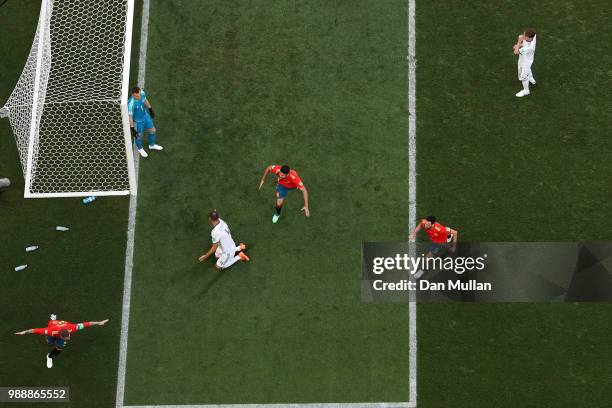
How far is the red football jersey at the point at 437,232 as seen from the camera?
66.4 ft

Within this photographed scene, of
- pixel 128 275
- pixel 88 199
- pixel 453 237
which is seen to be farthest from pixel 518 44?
pixel 88 199

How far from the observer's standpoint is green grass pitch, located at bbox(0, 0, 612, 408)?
20.4 metres

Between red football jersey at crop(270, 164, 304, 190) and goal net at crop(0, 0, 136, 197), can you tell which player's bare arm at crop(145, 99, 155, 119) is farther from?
red football jersey at crop(270, 164, 304, 190)

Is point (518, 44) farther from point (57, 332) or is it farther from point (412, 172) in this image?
point (57, 332)

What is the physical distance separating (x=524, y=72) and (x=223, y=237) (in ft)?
22.2

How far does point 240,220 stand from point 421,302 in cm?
375

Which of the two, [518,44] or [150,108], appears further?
[518,44]

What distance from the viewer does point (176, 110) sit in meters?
22.5

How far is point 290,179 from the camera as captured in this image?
67.6 feet

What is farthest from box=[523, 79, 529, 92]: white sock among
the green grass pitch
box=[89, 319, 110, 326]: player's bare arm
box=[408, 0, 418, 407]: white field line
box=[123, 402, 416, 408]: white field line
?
box=[89, 319, 110, 326]: player's bare arm

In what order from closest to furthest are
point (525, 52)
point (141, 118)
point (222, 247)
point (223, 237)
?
1. point (223, 237)
2. point (222, 247)
3. point (141, 118)
4. point (525, 52)

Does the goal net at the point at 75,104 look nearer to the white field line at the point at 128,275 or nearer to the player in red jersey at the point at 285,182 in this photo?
the white field line at the point at 128,275

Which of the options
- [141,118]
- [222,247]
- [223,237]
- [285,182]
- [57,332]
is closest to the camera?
[57,332]

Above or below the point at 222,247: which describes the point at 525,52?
above
